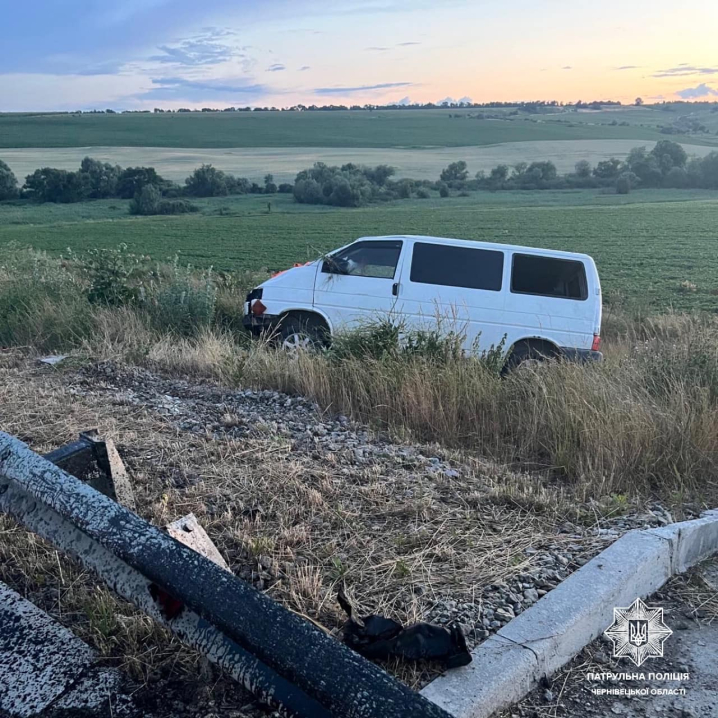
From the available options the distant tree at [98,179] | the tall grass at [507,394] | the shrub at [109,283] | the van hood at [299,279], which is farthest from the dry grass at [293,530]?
the distant tree at [98,179]

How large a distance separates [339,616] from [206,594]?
4.32 ft

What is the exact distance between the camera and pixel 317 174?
64625 millimetres

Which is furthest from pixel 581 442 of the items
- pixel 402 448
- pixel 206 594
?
pixel 206 594

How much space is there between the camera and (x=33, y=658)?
2369mm

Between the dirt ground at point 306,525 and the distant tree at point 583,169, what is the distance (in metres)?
72.6

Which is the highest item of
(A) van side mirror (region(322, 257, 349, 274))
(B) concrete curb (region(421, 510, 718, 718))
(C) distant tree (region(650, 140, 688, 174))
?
(C) distant tree (region(650, 140, 688, 174))

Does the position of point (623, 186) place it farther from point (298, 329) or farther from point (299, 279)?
point (298, 329)

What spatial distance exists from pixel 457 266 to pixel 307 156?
78.3m

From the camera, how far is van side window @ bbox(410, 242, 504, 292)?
997 centimetres

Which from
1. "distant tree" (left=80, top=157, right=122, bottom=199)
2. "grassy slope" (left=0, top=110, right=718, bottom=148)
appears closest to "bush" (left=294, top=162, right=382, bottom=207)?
"distant tree" (left=80, top=157, right=122, bottom=199)

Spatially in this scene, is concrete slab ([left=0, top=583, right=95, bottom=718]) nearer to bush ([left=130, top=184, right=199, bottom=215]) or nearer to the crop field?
bush ([left=130, top=184, right=199, bottom=215])

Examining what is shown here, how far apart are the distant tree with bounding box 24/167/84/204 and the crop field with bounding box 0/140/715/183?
12.7 feet

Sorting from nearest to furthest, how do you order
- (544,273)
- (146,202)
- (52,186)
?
(544,273)
(146,202)
(52,186)

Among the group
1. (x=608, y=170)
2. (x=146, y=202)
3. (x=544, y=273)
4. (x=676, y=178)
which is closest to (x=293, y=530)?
(x=544, y=273)
